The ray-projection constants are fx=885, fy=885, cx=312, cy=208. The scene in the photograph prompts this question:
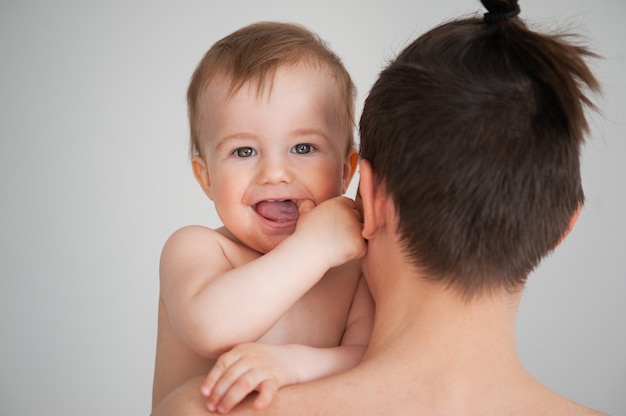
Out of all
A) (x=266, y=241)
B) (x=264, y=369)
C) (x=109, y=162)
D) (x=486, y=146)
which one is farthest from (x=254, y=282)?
(x=109, y=162)

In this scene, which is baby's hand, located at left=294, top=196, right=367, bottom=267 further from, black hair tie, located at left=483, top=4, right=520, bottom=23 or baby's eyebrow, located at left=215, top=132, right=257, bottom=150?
black hair tie, located at left=483, top=4, right=520, bottom=23

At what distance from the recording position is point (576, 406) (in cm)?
134

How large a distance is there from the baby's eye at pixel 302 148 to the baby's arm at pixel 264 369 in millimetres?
396

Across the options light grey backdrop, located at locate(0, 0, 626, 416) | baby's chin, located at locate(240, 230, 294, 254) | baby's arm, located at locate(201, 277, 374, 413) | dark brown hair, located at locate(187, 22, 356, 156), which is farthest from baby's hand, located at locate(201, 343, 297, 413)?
light grey backdrop, located at locate(0, 0, 626, 416)

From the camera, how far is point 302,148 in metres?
1.74

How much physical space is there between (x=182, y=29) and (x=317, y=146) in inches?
83.2

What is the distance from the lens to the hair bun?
4.44 feet

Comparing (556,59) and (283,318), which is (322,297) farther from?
(556,59)

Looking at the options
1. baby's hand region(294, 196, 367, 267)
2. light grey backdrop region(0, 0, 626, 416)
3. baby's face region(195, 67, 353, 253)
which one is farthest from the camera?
light grey backdrop region(0, 0, 626, 416)

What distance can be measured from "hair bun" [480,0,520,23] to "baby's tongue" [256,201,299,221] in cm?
58

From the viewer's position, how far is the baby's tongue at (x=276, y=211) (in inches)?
68.6

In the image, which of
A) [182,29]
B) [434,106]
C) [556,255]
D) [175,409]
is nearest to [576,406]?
[434,106]

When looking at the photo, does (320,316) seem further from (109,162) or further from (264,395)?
(109,162)

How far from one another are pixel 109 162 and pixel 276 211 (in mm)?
1980
